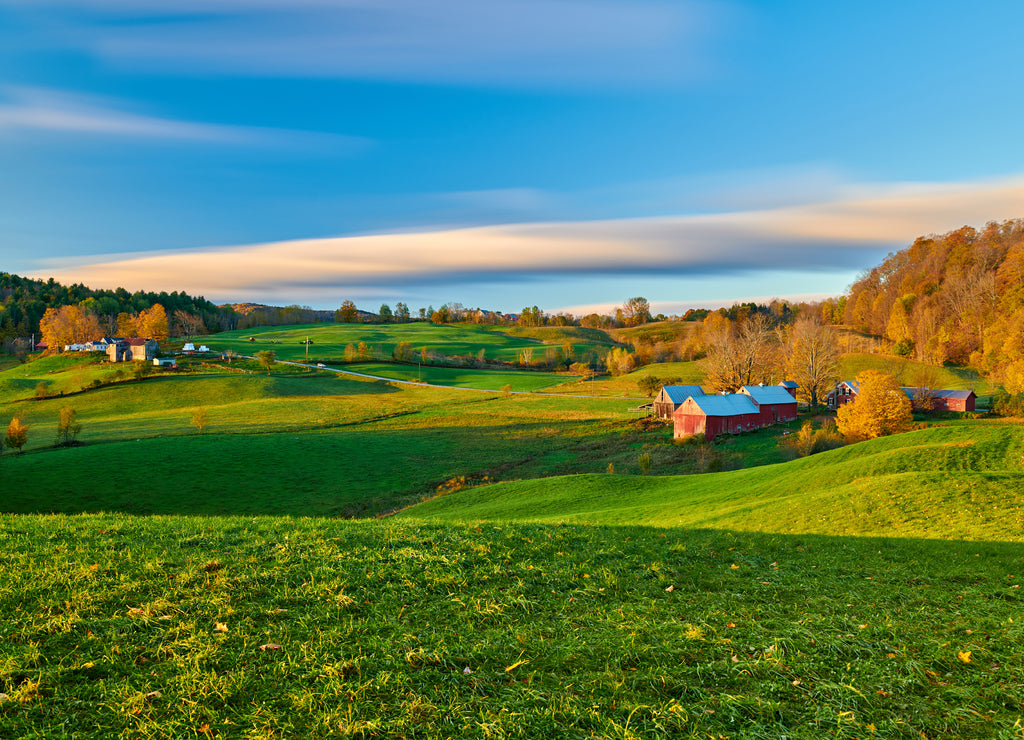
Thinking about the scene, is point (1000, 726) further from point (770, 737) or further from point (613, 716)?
point (613, 716)

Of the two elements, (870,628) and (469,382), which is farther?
(469,382)

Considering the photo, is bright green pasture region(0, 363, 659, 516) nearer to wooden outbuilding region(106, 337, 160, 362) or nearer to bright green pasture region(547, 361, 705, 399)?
bright green pasture region(547, 361, 705, 399)

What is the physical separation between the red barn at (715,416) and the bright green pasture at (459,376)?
4662cm

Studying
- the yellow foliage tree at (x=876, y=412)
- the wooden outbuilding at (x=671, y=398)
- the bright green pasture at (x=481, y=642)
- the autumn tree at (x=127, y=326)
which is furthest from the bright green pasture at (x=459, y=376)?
the bright green pasture at (x=481, y=642)

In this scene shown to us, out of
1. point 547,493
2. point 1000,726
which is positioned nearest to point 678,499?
point 547,493

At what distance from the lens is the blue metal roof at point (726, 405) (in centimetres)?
6562

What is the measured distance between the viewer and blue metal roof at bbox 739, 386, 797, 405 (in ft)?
235

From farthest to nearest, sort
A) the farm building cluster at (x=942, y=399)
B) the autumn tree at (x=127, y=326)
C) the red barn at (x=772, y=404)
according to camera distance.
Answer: the autumn tree at (x=127, y=326)
the red barn at (x=772, y=404)
the farm building cluster at (x=942, y=399)

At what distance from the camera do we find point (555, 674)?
604cm

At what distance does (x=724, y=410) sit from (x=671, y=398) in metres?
9.51

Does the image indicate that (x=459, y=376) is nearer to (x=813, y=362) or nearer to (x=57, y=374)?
(x=813, y=362)

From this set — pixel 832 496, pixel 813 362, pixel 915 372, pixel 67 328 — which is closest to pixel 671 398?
pixel 813 362

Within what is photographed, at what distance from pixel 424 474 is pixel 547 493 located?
19603mm

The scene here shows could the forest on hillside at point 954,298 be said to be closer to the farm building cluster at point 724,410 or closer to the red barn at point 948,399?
the red barn at point 948,399
